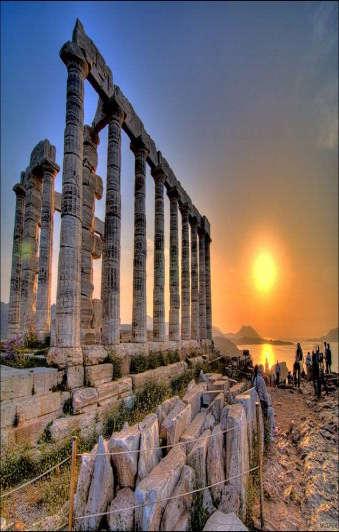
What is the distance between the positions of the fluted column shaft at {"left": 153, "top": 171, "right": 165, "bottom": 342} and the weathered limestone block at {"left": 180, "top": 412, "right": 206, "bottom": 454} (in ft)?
37.4

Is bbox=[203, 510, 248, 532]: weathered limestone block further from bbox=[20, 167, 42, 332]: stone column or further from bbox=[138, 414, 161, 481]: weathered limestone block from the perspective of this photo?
bbox=[20, 167, 42, 332]: stone column

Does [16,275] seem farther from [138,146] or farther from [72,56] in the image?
[72,56]

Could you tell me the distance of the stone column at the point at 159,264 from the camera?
18812 millimetres

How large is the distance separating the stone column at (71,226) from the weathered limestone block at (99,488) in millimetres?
4976

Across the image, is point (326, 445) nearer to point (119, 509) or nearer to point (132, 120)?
point (119, 509)

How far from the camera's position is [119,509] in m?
4.14

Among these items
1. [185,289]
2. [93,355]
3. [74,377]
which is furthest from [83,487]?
[185,289]

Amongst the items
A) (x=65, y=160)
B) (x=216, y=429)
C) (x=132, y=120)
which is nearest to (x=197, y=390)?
(x=216, y=429)

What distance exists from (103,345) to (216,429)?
7.32 m

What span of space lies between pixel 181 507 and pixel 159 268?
15371 mm

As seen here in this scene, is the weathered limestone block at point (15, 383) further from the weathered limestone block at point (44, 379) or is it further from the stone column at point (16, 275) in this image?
the stone column at point (16, 275)

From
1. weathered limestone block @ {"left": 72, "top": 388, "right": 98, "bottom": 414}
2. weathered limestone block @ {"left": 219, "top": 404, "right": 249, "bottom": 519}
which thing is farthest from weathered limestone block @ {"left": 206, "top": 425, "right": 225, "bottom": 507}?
weathered limestone block @ {"left": 72, "top": 388, "right": 98, "bottom": 414}

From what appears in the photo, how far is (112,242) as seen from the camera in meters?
13.5

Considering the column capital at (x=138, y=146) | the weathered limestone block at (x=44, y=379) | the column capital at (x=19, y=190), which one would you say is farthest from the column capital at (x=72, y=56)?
the weathered limestone block at (x=44, y=379)
